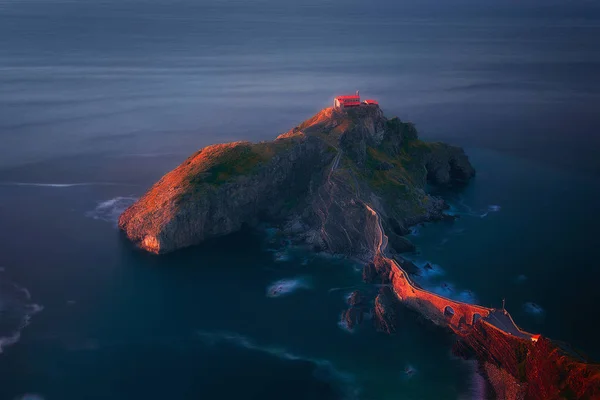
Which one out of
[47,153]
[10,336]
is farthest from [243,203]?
[47,153]

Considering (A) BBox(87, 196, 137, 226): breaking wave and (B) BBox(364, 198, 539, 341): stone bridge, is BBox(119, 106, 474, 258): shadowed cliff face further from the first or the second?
(B) BBox(364, 198, 539, 341): stone bridge

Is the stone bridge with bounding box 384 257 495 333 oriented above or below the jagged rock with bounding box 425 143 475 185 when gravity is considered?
below

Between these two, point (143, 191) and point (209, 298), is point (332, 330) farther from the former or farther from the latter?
point (143, 191)

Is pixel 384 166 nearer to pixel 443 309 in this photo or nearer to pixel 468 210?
pixel 468 210

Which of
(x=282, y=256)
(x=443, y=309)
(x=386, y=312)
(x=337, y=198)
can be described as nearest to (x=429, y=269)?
(x=443, y=309)

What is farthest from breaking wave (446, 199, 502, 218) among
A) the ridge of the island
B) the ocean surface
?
the ridge of the island
